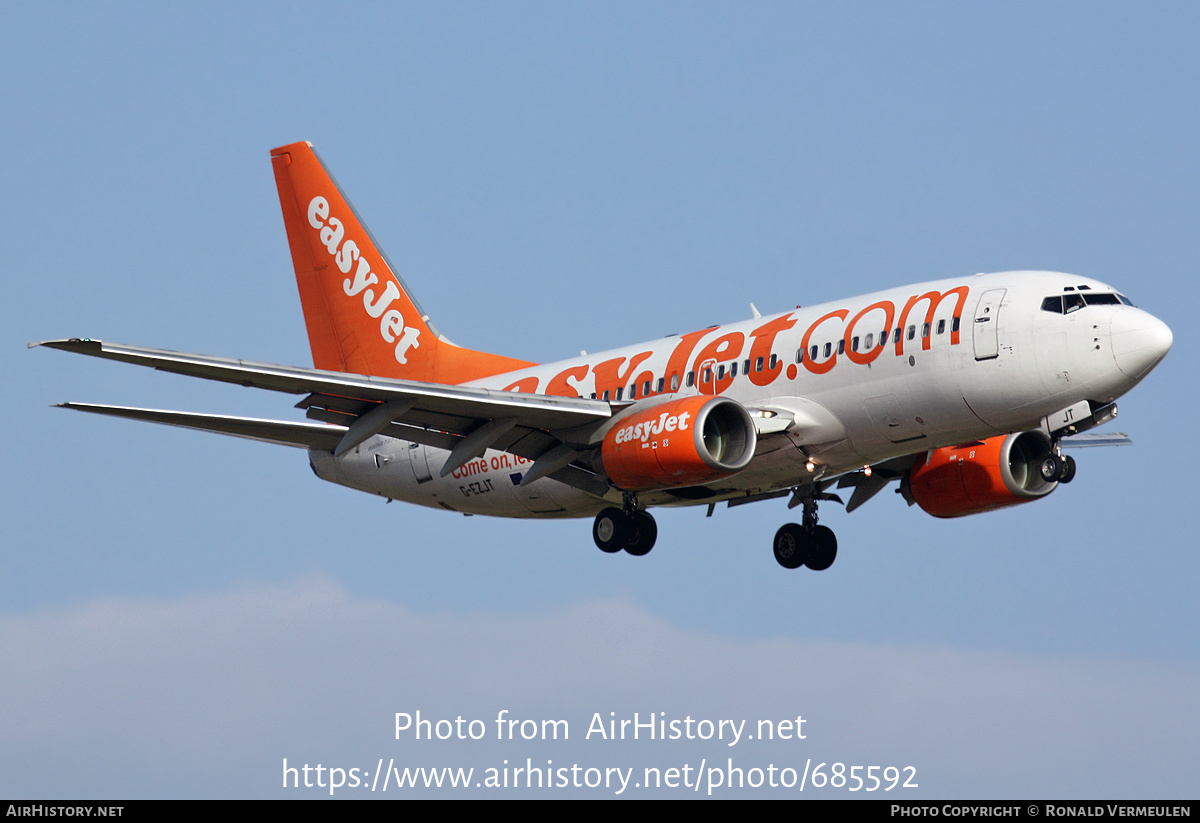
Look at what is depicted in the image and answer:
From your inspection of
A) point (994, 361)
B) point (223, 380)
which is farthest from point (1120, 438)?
point (223, 380)

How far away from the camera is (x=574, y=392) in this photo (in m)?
36.1

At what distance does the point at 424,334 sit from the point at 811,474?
13.6m

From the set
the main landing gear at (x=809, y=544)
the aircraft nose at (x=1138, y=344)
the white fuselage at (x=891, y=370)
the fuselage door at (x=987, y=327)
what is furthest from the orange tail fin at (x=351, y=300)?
the aircraft nose at (x=1138, y=344)

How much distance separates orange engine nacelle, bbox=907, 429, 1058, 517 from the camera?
3556cm

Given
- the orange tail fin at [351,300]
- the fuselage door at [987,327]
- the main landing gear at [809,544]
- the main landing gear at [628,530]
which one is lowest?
the main landing gear at [628,530]

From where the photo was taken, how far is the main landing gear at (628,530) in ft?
113

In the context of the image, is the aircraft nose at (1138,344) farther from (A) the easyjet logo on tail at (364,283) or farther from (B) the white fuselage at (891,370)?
(A) the easyjet logo on tail at (364,283)

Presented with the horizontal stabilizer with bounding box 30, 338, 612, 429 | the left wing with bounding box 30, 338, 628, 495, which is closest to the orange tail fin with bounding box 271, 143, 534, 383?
the left wing with bounding box 30, 338, 628, 495

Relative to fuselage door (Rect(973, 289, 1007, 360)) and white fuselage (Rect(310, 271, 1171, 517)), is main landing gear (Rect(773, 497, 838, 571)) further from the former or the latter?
fuselage door (Rect(973, 289, 1007, 360))

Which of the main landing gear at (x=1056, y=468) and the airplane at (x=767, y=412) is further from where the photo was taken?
the main landing gear at (x=1056, y=468)

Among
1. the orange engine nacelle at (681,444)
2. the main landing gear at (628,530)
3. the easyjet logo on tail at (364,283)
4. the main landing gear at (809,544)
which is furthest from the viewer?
the easyjet logo on tail at (364,283)

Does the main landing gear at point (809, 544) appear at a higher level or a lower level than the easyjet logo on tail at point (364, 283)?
lower

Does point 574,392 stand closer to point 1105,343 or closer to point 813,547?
point 813,547

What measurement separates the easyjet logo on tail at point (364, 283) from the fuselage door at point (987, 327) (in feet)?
56.9
